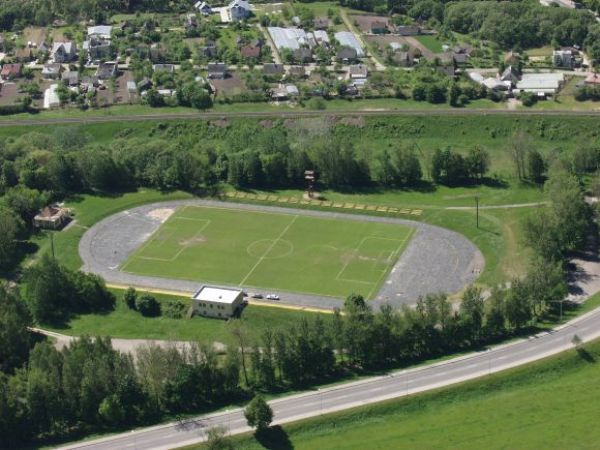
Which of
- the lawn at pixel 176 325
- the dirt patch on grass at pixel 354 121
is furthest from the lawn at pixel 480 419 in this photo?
the dirt patch on grass at pixel 354 121

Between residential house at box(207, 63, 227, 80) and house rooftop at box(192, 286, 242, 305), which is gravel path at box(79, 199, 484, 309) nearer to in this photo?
house rooftop at box(192, 286, 242, 305)

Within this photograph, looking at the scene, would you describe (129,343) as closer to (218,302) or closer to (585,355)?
(218,302)

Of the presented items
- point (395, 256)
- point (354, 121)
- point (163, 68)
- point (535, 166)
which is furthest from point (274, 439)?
point (163, 68)

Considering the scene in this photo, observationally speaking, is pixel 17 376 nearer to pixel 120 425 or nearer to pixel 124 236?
pixel 120 425

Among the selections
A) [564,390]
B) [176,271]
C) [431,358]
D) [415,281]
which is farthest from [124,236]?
[564,390]

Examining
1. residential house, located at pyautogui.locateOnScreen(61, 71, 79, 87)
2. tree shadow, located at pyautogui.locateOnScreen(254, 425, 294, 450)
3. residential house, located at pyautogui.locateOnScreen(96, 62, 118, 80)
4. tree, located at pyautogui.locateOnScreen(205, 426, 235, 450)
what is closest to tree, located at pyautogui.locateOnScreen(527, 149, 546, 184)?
tree shadow, located at pyautogui.locateOnScreen(254, 425, 294, 450)
